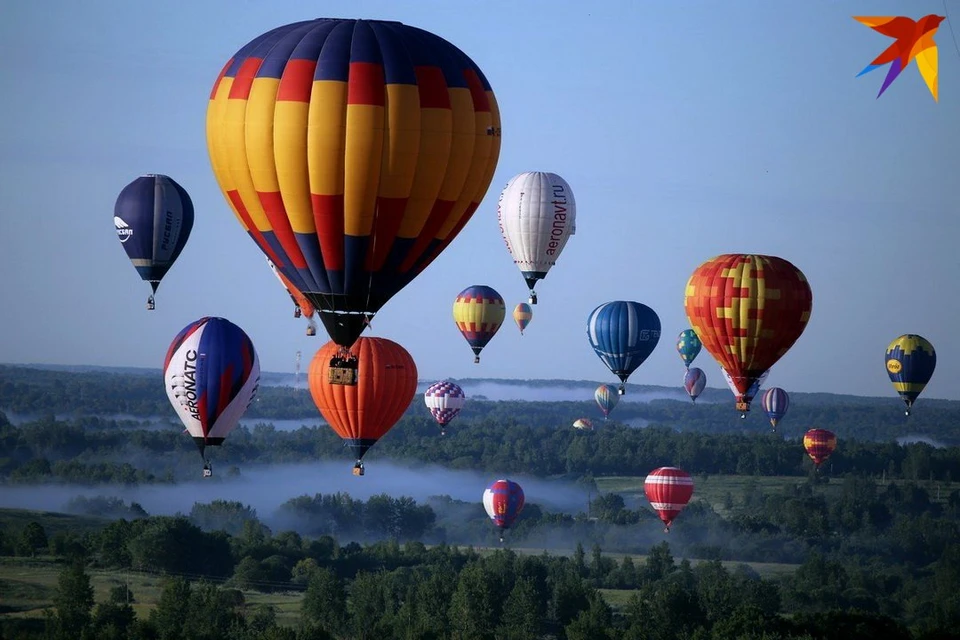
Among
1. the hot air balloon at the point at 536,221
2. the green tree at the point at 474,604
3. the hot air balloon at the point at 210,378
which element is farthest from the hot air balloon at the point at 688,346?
the hot air balloon at the point at 210,378

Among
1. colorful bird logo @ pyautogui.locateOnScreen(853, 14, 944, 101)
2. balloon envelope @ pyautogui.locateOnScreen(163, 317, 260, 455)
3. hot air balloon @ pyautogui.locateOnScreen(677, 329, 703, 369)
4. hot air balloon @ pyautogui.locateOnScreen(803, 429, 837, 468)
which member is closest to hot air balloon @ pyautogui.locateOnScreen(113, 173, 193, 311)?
balloon envelope @ pyautogui.locateOnScreen(163, 317, 260, 455)

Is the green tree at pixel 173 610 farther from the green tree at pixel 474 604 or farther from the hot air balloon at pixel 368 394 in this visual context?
the hot air balloon at pixel 368 394

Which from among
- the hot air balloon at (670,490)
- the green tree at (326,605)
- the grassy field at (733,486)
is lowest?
the green tree at (326,605)

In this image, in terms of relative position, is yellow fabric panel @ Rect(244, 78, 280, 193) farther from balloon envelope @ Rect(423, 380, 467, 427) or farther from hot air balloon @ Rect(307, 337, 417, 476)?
balloon envelope @ Rect(423, 380, 467, 427)

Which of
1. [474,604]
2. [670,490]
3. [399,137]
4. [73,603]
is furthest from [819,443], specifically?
[399,137]

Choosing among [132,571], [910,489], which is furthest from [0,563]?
[910,489]

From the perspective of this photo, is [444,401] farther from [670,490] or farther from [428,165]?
[428,165]
